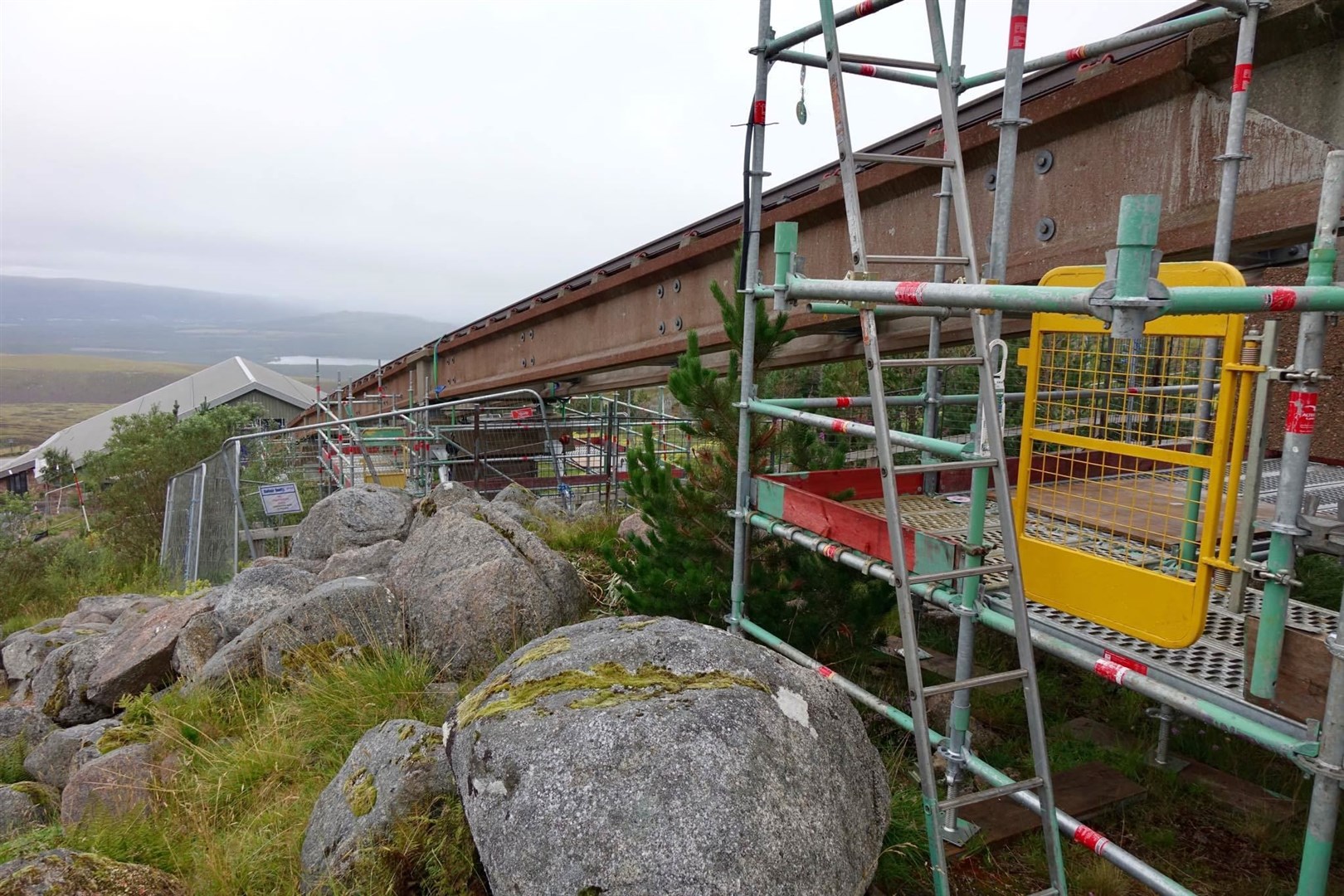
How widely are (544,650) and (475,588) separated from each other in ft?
8.11

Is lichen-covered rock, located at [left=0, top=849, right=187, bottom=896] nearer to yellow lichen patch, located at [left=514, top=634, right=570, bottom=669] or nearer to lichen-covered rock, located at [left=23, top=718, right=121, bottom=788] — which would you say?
yellow lichen patch, located at [left=514, top=634, right=570, bottom=669]

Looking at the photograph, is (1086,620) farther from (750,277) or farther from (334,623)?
(334,623)

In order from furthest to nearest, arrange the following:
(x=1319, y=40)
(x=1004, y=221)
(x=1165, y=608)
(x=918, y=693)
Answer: (x=1319, y=40), (x=1004, y=221), (x=918, y=693), (x=1165, y=608)

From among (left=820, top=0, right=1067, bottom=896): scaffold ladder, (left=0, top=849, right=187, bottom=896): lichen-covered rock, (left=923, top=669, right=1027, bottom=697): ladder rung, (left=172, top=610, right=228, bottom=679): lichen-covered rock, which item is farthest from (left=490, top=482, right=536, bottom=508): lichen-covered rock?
(left=923, top=669, right=1027, bottom=697): ladder rung

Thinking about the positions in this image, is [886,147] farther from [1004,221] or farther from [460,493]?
[460,493]

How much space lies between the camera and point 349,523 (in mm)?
10398

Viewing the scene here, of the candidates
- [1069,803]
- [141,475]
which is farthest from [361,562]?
[141,475]

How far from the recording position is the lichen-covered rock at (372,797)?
3.83m

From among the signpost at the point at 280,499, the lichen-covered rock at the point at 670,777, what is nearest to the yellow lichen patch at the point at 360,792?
the lichen-covered rock at the point at 670,777

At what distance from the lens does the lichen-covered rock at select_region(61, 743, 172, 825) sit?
207 inches

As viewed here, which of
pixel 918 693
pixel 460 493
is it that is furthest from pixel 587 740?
pixel 460 493

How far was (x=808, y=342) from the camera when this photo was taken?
8.41 metres

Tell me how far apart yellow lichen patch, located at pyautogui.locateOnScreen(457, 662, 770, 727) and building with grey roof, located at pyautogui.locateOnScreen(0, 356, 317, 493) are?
5300 cm

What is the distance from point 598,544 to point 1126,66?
584 cm
